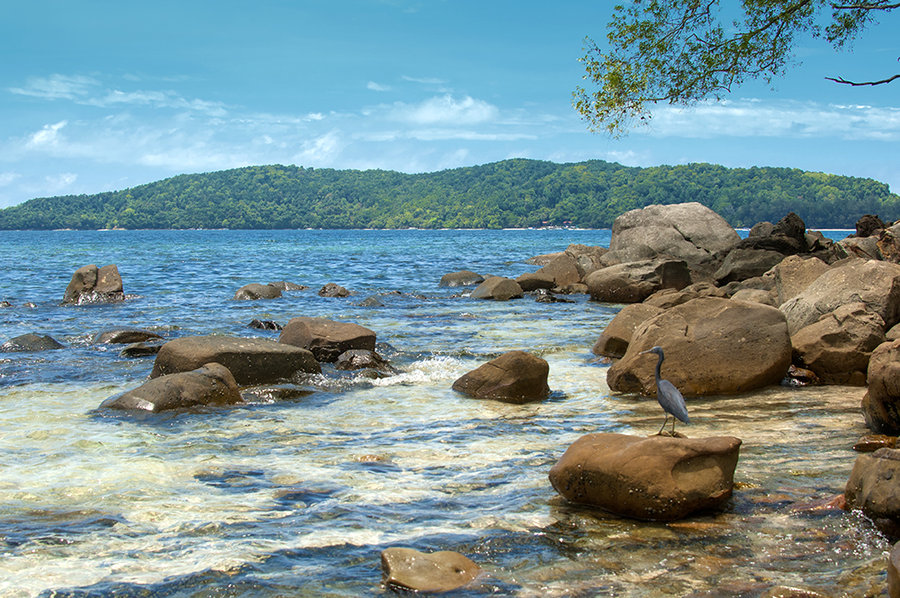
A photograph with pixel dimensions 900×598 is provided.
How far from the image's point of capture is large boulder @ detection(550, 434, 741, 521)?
6.13 m

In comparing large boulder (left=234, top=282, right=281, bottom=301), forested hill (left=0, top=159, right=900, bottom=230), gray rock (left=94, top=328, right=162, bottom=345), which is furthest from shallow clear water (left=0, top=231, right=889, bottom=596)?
forested hill (left=0, top=159, right=900, bottom=230)

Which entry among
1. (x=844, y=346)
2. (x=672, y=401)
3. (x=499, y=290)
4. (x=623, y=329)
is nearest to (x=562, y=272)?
(x=499, y=290)

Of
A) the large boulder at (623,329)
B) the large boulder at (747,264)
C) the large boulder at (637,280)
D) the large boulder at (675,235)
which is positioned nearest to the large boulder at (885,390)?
the large boulder at (623,329)

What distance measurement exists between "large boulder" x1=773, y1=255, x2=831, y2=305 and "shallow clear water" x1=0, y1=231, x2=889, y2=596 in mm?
4608

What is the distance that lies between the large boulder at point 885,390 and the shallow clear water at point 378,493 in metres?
0.34

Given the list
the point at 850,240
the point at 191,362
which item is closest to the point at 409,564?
the point at 191,362

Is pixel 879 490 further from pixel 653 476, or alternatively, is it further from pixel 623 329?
pixel 623 329

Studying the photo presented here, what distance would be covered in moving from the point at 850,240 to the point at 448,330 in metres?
14.7

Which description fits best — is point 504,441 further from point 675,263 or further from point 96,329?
point 675,263

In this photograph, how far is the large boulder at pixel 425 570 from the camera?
4.95 m

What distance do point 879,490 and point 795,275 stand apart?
1066 cm

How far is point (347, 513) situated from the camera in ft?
21.0

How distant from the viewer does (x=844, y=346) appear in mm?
11078

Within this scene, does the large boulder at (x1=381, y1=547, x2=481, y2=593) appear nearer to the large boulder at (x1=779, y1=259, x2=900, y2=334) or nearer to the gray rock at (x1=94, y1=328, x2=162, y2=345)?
the large boulder at (x1=779, y1=259, x2=900, y2=334)
